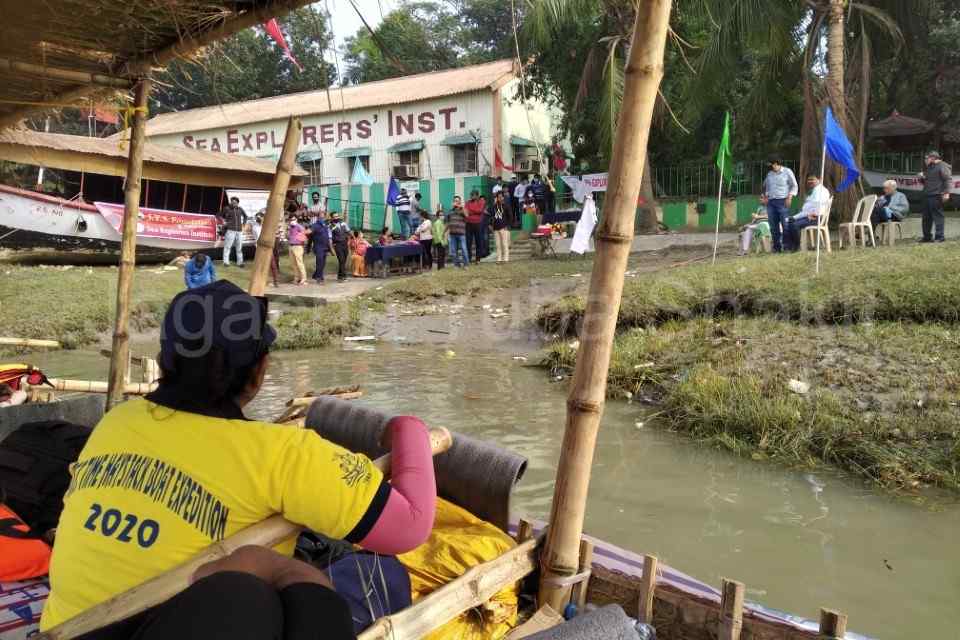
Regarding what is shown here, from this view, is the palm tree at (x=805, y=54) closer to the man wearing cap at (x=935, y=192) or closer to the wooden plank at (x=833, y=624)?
the man wearing cap at (x=935, y=192)

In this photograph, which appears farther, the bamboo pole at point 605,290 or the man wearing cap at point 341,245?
the man wearing cap at point 341,245

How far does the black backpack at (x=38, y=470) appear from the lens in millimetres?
3180

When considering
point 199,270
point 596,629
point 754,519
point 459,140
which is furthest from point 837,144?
point 459,140

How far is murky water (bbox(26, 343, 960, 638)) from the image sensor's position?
3.98 metres

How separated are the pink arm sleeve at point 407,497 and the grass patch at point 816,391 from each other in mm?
4458

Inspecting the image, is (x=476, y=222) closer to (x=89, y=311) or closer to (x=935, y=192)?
(x=89, y=311)

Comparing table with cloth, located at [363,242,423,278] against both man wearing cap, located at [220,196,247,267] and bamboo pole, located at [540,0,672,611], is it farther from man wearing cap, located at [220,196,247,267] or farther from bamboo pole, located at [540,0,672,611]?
bamboo pole, located at [540,0,672,611]

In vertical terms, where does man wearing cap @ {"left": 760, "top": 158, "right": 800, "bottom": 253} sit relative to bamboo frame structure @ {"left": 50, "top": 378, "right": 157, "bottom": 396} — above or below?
above

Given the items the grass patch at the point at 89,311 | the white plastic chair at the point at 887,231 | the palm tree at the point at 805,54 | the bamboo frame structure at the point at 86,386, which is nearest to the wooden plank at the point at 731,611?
the bamboo frame structure at the point at 86,386

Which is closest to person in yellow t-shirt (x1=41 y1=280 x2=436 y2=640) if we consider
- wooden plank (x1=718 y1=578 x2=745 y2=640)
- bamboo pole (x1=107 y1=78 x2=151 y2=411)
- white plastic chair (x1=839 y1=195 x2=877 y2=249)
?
wooden plank (x1=718 y1=578 x2=745 y2=640)

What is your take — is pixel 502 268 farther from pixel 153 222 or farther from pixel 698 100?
pixel 153 222

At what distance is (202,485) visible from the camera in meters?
1.64

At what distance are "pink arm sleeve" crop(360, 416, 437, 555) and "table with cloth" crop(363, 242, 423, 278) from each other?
52.7ft

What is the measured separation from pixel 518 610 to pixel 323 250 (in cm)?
1491
